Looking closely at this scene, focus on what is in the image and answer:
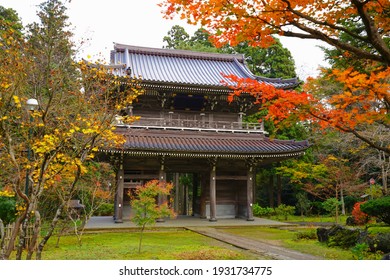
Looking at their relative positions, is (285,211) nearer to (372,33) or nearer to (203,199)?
(203,199)

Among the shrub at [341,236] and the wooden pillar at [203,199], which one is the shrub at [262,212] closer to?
the wooden pillar at [203,199]

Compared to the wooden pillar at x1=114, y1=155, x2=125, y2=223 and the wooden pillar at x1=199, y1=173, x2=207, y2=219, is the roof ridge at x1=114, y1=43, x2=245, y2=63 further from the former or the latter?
the wooden pillar at x1=114, y1=155, x2=125, y2=223

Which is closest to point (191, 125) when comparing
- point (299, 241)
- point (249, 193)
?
point (249, 193)

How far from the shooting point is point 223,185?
18.2 meters

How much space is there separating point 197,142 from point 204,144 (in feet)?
1.39

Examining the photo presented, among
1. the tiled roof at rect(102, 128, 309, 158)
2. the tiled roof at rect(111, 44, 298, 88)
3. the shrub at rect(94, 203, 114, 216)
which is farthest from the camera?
→ the shrub at rect(94, 203, 114, 216)

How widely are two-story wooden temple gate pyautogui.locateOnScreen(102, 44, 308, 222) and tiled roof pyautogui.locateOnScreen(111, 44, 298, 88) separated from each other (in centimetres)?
7

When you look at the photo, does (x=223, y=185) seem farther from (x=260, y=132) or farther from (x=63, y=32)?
(x=63, y=32)

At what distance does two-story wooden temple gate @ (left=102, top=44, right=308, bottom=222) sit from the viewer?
1556 centimetres

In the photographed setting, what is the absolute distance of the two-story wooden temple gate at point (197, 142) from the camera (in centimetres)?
1556

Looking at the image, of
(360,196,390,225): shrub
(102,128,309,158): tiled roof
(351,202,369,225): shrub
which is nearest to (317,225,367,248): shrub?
(360,196,390,225): shrub
